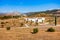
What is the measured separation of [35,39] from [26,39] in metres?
1.10

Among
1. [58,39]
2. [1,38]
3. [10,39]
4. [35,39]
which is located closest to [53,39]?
[58,39]

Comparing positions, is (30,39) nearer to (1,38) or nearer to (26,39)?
(26,39)

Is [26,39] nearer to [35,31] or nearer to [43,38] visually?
[43,38]

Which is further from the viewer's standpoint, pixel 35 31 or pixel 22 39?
pixel 35 31

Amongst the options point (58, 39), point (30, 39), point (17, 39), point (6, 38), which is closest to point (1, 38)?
point (6, 38)

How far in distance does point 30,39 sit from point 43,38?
165 centimetres

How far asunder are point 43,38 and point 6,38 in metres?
4.71

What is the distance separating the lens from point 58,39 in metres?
20.6

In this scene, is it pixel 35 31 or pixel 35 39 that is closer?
pixel 35 39

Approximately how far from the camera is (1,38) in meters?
21.6

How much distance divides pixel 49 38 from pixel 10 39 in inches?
191

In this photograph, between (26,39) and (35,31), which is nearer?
(26,39)

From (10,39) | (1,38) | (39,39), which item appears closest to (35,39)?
(39,39)

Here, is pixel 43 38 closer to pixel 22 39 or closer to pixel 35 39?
pixel 35 39
